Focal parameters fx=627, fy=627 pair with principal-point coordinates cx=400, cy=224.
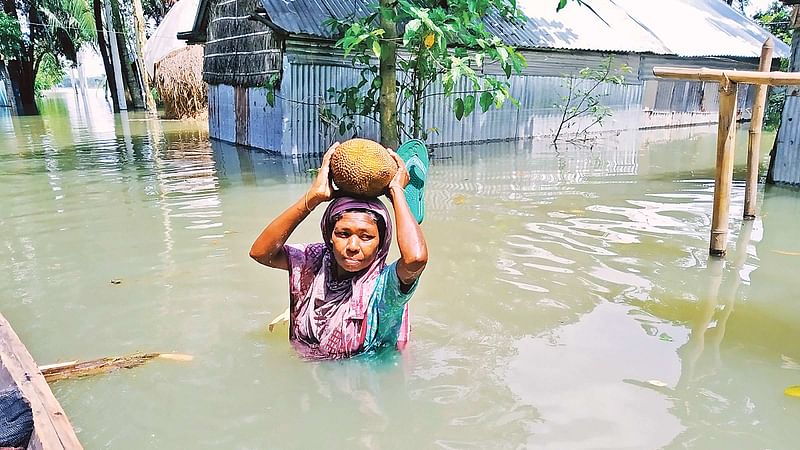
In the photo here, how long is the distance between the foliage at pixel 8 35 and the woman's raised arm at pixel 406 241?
23129 millimetres

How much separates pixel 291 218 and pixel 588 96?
1327 centimetres

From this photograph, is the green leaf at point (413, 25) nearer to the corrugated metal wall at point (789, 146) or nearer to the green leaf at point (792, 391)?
the corrugated metal wall at point (789, 146)

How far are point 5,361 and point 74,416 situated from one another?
0.41 meters

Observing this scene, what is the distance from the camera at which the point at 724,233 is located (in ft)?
17.0

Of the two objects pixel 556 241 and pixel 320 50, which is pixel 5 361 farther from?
pixel 320 50

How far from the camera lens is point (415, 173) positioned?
127 inches

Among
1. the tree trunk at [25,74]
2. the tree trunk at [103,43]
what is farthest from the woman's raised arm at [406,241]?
the tree trunk at [25,74]

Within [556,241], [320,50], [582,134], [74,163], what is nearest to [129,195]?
[74,163]

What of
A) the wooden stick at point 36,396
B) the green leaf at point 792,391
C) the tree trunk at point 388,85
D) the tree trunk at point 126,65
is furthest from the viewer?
the tree trunk at point 126,65

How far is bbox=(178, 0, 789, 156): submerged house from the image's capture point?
1066 cm

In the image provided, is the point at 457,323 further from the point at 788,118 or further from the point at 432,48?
the point at 788,118

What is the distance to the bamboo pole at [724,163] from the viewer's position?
4961 millimetres

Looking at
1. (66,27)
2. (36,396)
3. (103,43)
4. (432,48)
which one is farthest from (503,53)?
(66,27)

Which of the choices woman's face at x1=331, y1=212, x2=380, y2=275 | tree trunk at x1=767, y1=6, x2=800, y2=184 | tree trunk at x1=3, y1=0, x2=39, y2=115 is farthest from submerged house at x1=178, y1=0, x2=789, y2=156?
tree trunk at x1=3, y1=0, x2=39, y2=115
